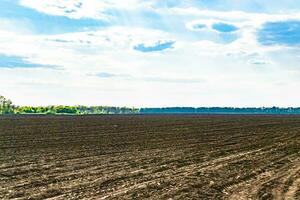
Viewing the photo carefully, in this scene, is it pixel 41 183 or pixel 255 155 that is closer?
pixel 41 183

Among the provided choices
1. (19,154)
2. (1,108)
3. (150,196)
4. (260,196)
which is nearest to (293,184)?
(260,196)

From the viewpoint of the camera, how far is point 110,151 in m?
25.7

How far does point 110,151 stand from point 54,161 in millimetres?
4884

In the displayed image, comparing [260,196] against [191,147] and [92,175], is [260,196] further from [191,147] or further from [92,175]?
[191,147]

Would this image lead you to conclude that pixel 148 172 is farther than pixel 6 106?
No

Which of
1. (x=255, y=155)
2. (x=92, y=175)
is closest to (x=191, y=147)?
(x=255, y=155)

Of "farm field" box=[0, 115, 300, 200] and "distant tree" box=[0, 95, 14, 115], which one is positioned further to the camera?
"distant tree" box=[0, 95, 14, 115]

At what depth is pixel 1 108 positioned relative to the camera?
7347 inches

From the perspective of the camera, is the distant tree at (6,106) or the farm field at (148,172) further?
the distant tree at (6,106)

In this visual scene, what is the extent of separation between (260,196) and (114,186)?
14.4 feet

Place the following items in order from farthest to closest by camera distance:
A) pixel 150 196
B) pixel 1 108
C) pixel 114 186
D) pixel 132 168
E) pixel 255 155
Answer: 1. pixel 1 108
2. pixel 255 155
3. pixel 132 168
4. pixel 114 186
5. pixel 150 196

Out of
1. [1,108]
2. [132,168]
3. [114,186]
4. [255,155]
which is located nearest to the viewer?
[114,186]

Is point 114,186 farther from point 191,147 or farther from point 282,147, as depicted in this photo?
point 282,147

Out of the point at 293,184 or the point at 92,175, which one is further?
the point at 92,175
